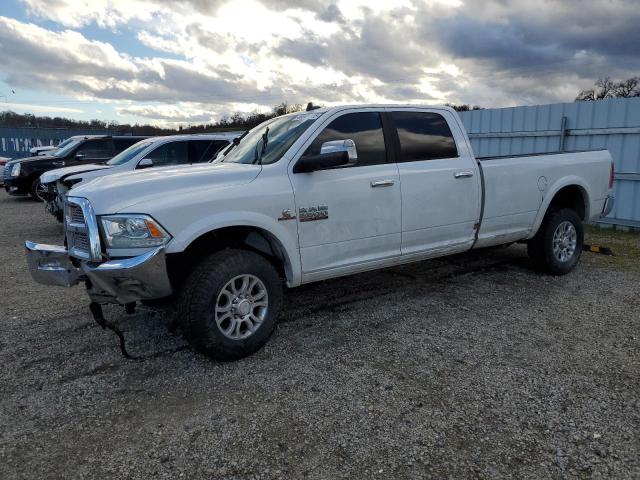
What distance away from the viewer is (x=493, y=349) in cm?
403

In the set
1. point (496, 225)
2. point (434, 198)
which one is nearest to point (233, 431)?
point (434, 198)

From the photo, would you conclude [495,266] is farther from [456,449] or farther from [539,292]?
[456,449]

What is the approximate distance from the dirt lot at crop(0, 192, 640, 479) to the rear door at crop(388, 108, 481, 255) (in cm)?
74

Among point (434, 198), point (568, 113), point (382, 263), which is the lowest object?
point (382, 263)

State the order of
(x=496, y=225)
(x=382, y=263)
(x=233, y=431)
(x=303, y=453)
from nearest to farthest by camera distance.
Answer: (x=303, y=453) → (x=233, y=431) → (x=382, y=263) → (x=496, y=225)

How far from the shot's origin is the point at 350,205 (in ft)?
14.1

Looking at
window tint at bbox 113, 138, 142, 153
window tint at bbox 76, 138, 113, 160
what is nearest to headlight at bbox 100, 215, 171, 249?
window tint at bbox 76, 138, 113, 160

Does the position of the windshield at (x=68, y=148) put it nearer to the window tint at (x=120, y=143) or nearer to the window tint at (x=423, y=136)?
the window tint at (x=120, y=143)

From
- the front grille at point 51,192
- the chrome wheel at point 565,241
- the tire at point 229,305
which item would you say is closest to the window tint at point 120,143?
the front grille at point 51,192

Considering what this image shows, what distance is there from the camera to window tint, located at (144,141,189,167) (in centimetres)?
936

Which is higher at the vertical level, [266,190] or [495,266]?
[266,190]

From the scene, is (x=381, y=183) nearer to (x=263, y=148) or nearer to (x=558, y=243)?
(x=263, y=148)

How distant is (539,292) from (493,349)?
187 centimetres

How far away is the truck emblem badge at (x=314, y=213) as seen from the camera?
4.05 m
